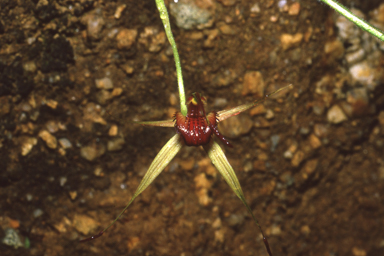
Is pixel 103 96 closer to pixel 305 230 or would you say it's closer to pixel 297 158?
pixel 297 158

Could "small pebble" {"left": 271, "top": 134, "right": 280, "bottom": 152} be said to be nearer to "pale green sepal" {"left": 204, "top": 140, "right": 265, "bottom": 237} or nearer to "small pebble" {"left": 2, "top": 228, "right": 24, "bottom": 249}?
"pale green sepal" {"left": 204, "top": 140, "right": 265, "bottom": 237}

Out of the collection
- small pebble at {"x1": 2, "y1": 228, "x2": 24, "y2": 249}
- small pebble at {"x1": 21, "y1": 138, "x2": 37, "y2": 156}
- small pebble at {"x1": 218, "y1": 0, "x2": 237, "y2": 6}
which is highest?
small pebble at {"x1": 218, "y1": 0, "x2": 237, "y2": 6}

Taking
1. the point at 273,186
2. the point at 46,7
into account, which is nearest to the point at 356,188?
the point at 273,186

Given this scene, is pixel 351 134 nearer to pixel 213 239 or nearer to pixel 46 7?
pixel 213 239

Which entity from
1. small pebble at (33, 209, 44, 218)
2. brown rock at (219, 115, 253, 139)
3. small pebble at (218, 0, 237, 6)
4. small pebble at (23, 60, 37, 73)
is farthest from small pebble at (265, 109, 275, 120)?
small pebble at (33, 209, 44, 218)

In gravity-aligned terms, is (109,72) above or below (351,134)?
above

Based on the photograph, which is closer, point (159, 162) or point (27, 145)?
point (159, 162)

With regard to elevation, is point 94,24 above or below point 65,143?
Result: above

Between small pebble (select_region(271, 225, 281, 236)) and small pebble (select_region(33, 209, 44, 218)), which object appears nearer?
small pebble (select_region(33, 209, 44, 218))

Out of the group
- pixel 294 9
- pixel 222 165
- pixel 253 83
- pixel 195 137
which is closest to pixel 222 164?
pixel 222 165
